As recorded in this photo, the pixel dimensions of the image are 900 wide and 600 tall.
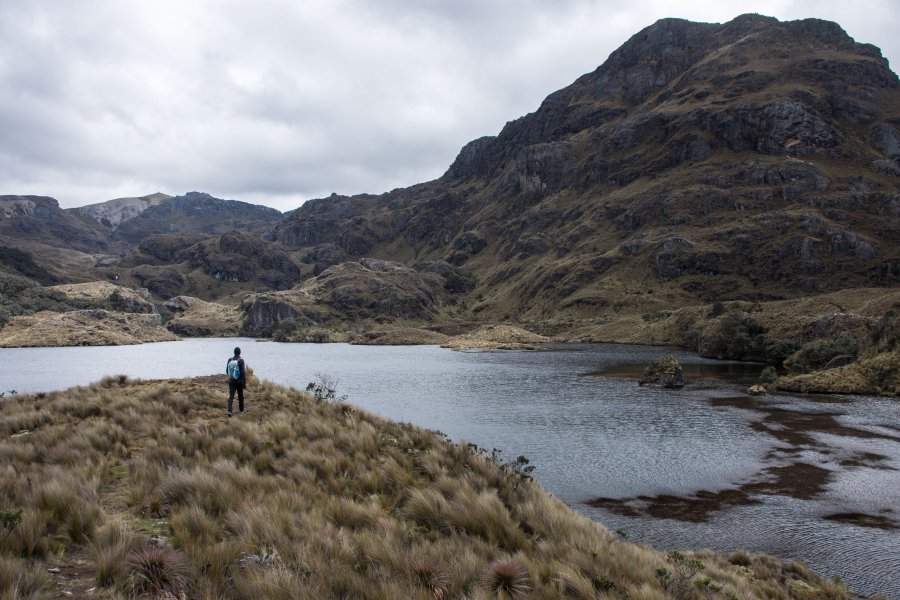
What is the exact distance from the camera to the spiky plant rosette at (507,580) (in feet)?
21.2

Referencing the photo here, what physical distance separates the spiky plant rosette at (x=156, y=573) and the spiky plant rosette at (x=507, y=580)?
368cm

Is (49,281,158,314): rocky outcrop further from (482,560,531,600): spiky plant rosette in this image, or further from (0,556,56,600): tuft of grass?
(482,560,531,600): spiky plant rosette

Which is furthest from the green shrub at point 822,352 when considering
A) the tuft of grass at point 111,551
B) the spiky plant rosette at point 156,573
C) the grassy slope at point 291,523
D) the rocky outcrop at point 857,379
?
the tuft of grass at point 111,551

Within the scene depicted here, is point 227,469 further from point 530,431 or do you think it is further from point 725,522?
point 530,431

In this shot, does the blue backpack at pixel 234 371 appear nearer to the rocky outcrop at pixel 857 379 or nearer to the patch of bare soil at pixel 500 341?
the rocky outcrop at pixel 857 379

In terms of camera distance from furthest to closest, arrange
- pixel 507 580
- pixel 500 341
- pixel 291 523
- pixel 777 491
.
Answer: pixel 500 341
pixel 777 491
pixel 291 523
pixel 507 580

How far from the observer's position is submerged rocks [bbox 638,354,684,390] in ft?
170

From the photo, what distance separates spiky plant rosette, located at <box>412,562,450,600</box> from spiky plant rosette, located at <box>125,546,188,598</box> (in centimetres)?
277

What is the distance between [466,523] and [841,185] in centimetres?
22950

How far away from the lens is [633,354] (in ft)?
312

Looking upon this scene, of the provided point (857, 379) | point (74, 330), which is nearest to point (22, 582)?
point (857, 379)

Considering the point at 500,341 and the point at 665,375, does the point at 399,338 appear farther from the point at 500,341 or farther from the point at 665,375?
the point at 665,375

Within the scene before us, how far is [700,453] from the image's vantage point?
26500 mm

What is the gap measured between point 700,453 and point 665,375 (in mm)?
27635
